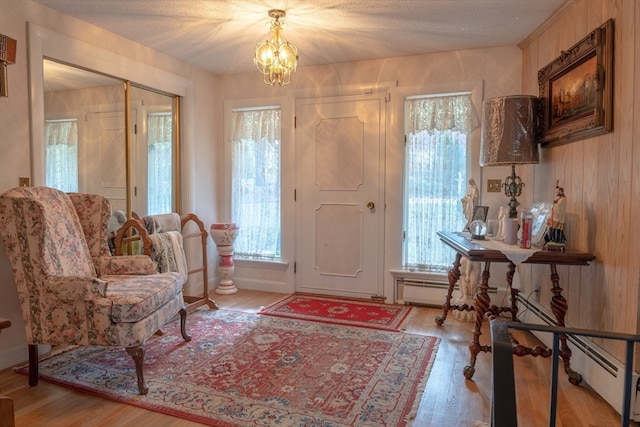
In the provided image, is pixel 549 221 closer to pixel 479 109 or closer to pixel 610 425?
pixel 610 425

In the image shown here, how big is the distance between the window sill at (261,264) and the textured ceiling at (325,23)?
2083mm

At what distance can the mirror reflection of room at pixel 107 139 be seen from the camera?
291cm

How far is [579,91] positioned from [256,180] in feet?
9.90

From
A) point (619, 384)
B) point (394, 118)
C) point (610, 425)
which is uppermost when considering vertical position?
point (394, 118)

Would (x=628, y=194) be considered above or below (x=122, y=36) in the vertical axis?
below

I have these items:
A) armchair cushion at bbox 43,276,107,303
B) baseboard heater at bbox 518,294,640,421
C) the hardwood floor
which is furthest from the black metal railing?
armchair cushion at bbox 43,276,107,303

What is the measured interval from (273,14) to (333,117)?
4.60 feet

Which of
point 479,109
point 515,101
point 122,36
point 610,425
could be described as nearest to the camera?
point 610,425

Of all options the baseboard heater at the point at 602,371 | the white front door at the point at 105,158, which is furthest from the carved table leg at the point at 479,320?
the white front door at the point at 105,158

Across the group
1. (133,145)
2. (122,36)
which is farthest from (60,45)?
(133,145)

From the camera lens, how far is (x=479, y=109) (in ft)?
11.9

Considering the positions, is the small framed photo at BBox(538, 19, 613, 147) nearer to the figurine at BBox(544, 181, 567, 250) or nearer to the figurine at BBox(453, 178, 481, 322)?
the figurine at BBox(544, 181, 567, 250)

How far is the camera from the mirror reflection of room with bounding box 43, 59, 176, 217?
9.53 feet

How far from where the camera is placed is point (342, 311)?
369cm
